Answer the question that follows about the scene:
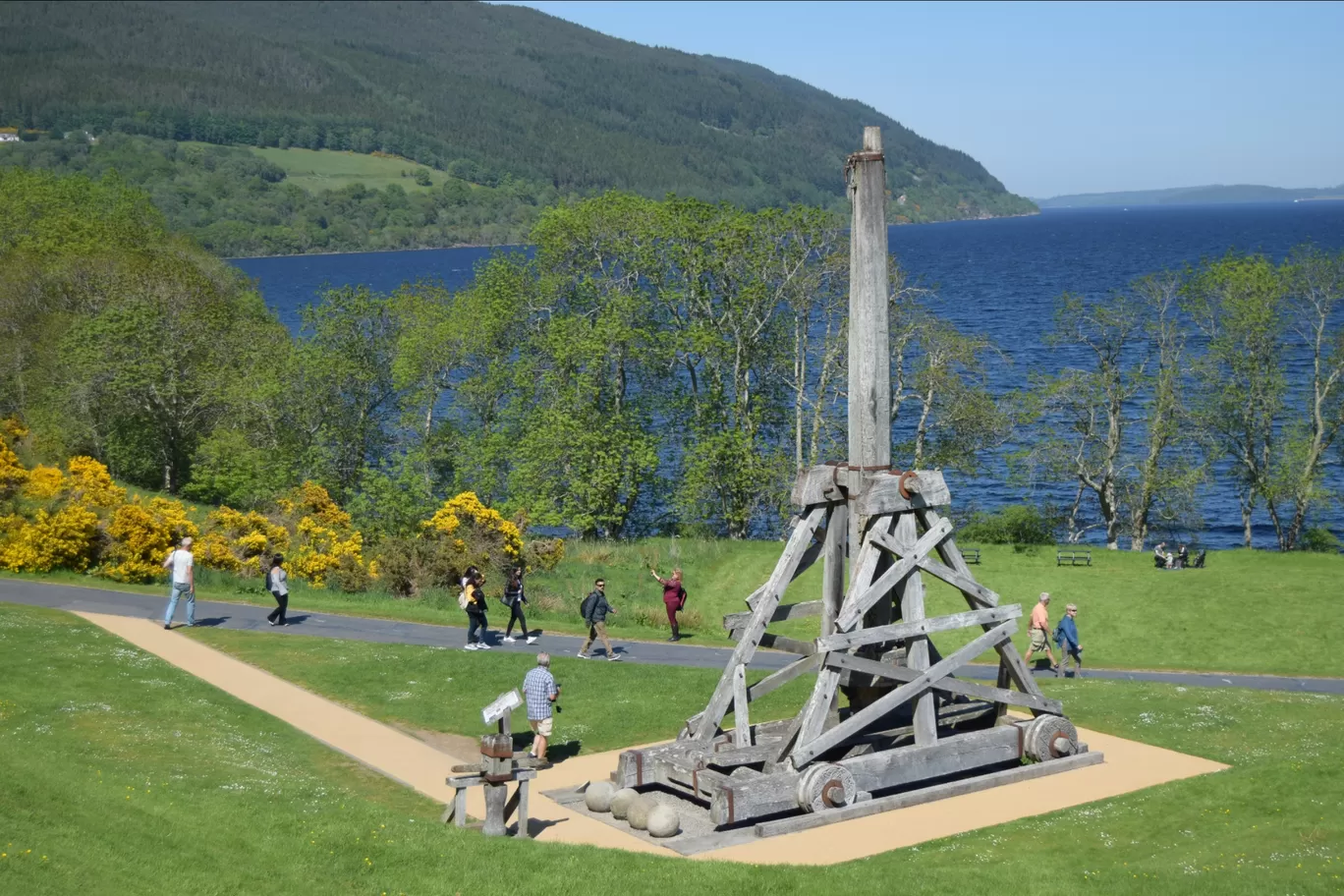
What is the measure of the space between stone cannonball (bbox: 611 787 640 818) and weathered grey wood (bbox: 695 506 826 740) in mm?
1361

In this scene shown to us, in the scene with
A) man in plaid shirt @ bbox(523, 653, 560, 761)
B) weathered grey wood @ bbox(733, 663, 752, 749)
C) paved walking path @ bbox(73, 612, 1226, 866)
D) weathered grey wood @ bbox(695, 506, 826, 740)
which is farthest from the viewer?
man in plaid shirt @ bbox(523, 653, 560, 761)

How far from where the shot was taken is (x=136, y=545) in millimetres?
32250

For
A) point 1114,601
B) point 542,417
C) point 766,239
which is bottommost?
point 1114,601

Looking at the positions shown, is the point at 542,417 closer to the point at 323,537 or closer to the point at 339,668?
the point at 323,537

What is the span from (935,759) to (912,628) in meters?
1.79

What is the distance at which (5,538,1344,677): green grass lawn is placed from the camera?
30500mm

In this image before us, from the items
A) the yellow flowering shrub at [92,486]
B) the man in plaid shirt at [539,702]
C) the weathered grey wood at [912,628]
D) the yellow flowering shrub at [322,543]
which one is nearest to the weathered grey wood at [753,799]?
the weathered grey wood at [912,628]

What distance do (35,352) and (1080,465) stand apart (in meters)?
37.8

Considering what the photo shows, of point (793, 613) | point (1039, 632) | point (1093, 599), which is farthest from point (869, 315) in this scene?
point (1093, 599)

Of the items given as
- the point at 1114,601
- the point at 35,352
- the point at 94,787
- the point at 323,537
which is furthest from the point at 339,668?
the point at 35,352

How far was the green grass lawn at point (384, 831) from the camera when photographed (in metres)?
12.9

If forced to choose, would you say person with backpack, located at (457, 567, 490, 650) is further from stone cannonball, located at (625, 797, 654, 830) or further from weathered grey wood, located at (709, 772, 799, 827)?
weathered grey wood, located at (709, 772, 799, 827)

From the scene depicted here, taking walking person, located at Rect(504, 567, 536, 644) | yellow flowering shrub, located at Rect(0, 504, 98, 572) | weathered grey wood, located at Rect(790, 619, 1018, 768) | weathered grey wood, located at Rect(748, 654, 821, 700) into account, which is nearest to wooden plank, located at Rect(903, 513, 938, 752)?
weathered grey wood, located at Rect(790, 619, 1018, 768)

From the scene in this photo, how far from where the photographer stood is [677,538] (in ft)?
142
